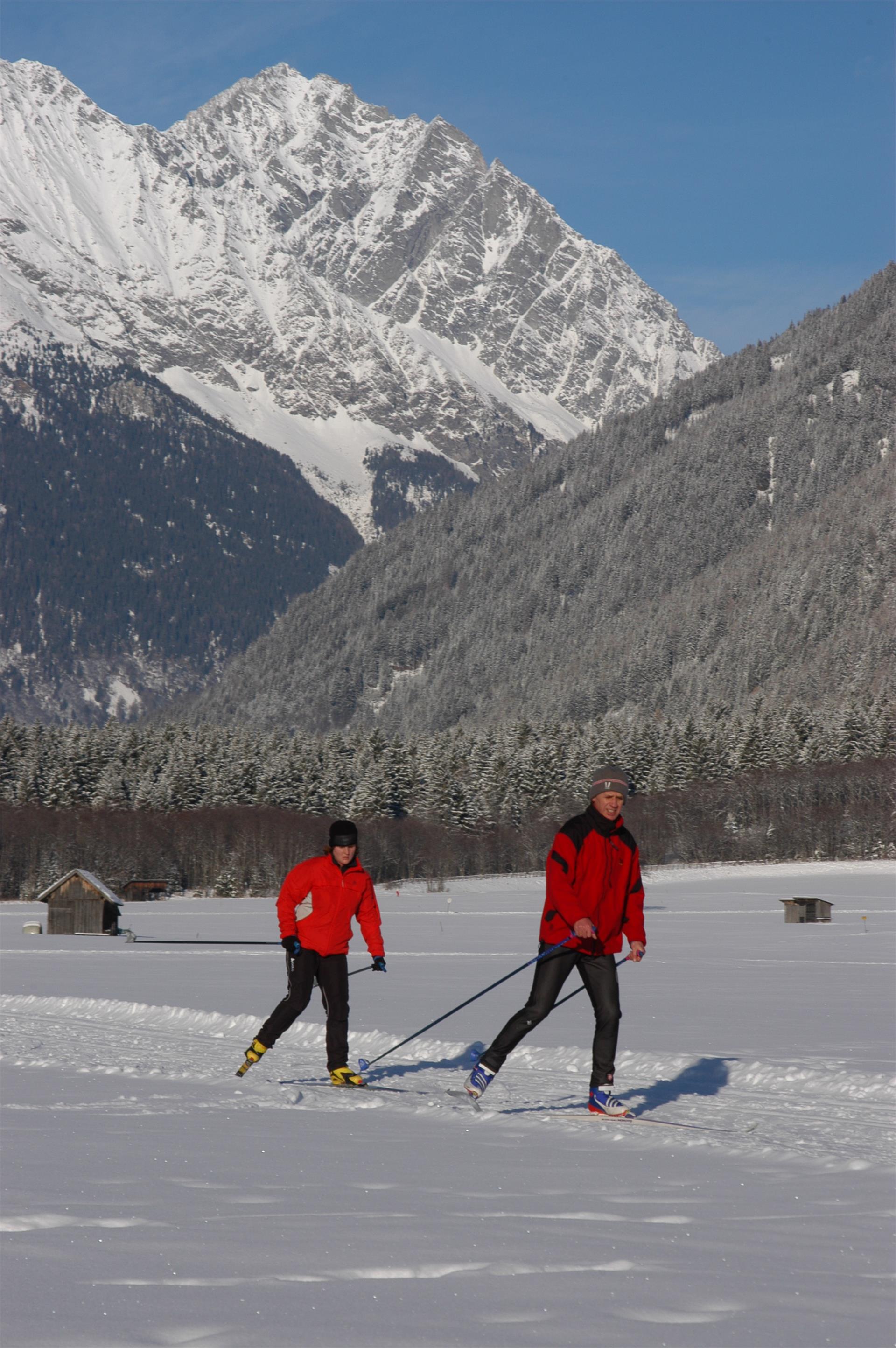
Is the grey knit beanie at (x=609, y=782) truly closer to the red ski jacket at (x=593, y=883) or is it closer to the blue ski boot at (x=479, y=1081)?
the red ski jacket at (x=593, y=883)

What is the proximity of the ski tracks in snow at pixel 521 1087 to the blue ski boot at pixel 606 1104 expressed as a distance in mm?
106

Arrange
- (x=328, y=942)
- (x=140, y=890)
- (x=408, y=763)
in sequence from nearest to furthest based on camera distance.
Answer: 1. (x=328, y=942)
2. (x=140, y=890)
3. (x=408, y=763)

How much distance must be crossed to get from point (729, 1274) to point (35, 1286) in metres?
2.40

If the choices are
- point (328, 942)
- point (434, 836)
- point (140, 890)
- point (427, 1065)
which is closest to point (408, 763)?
point (434, 836)

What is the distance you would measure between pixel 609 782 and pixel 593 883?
0.66m

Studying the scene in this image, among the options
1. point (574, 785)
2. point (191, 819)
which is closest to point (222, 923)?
point (191, 819)

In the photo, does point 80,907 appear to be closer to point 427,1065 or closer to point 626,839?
point 427,1065

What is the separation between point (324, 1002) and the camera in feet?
34.1

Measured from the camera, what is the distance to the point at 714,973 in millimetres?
23078

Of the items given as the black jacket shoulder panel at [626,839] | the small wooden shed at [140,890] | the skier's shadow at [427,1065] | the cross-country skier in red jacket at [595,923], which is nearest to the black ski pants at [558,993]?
the cross-country skier in red jacket at [595,923]

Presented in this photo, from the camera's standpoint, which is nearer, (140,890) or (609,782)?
(609,782)

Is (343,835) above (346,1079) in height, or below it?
above

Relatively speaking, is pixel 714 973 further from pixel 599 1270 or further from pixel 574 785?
pixel 574 785

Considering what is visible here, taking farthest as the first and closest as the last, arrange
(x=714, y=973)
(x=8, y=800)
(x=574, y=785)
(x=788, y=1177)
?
(x=574, y=785) < (x=8, y=800) < (x=714, y=973) < (x=788, y=1177)
